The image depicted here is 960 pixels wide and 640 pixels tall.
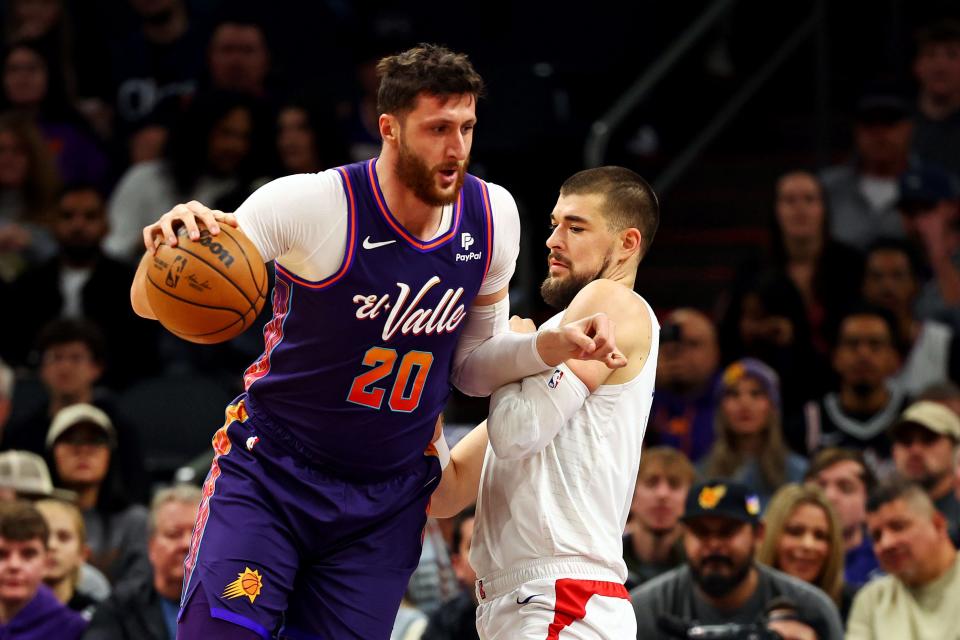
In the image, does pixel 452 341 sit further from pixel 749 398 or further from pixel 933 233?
pixel 933 233

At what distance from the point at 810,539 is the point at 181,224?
4.11 m

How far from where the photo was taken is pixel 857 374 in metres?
9.41

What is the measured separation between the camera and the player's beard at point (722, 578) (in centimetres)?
742


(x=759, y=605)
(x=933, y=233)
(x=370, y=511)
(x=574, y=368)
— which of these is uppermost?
(x=933, y=233)

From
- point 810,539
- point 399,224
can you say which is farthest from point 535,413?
point 810,539

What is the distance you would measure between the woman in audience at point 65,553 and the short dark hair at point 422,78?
3.74 metres

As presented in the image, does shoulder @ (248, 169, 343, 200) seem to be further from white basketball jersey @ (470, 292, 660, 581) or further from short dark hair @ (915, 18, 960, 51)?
short dark hair @ (915, 18, 960, 51)

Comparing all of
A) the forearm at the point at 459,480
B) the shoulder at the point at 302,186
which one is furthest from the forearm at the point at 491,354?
the shoulder at the point at 302,186

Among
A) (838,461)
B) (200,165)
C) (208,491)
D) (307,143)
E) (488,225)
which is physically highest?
(307,143)

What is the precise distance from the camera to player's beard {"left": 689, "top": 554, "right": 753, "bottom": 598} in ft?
24.3

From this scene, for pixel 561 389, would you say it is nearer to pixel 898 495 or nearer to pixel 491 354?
pixel 491 354

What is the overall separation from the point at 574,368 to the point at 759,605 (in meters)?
2.68

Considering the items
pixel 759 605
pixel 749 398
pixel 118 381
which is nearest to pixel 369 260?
pixel 759 605

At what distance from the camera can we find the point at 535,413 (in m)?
5.07
